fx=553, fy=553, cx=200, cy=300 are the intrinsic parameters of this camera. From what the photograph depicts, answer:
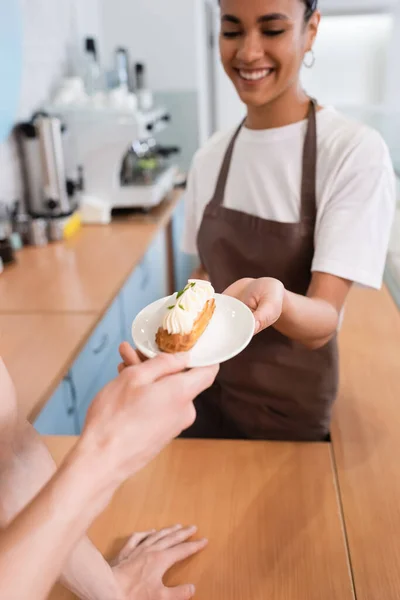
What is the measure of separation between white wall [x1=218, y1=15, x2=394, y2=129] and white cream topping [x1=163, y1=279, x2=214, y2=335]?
2.64m

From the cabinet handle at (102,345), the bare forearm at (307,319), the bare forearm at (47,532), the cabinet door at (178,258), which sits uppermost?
the bare forearm at (47,532)

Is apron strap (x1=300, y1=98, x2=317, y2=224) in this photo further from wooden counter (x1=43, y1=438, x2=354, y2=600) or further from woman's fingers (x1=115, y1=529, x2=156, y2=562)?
woman's fingers (x1=115, y1=529, x2=156, y2=562)

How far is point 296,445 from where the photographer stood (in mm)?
1056

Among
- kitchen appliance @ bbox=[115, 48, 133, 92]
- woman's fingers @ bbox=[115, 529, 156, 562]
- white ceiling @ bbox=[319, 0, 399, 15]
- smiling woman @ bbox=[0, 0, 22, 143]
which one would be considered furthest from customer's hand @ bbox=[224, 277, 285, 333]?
white ceiling @ bbox=[319, 0, 399, 15]

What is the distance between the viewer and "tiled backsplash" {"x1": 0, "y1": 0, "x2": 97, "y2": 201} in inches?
90.8

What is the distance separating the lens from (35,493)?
0.71 metres

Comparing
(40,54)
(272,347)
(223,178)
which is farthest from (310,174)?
(40,54)

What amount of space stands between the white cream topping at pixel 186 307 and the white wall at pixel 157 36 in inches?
111

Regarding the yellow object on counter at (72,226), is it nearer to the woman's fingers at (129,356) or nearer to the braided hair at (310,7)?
the braided hair at (310,7)

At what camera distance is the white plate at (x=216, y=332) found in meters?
0.64

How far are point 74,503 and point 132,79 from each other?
10.1 ft

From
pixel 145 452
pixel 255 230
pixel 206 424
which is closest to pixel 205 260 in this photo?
pixel 255 230

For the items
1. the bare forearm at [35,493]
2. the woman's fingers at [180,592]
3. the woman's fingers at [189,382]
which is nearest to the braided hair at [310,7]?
the woman's fingers at [189,382]

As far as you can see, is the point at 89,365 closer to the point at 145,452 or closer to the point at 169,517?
the point at 169,517
